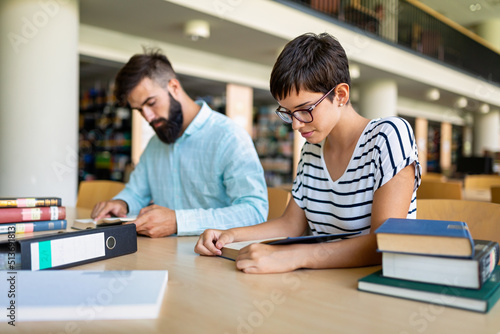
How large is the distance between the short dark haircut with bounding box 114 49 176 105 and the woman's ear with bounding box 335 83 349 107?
93cm

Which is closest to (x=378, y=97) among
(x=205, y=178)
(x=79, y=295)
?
(x=205, y=178)

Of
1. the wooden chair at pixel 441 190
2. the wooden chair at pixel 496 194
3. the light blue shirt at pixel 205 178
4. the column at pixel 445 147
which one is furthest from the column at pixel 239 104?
the column at pixel 445 147

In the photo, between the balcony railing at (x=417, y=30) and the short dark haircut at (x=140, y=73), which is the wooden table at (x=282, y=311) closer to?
the short dark haircut at (x=140, y=73)

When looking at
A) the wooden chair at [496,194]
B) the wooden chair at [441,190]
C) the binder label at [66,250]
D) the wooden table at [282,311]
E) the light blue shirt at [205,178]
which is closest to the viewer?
the wooden table at [282,311]

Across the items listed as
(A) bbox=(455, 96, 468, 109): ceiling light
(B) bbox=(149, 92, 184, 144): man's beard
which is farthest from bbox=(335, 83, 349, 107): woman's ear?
(A) bbox=(455, 96, 468, 109): ceiling light

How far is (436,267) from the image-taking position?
2.40 feet

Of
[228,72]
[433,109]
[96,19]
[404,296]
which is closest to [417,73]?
[228,72]

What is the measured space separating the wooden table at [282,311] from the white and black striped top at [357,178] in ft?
0.82

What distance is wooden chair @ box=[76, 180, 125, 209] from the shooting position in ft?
7.63

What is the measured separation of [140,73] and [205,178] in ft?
1.69

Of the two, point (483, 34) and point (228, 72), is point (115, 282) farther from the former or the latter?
point (483, 34)

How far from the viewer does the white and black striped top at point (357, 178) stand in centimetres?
104

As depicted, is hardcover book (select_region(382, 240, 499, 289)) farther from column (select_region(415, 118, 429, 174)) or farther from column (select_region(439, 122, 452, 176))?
column (select_region(439, 122, 452, 176))

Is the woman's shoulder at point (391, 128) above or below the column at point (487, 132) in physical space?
below
